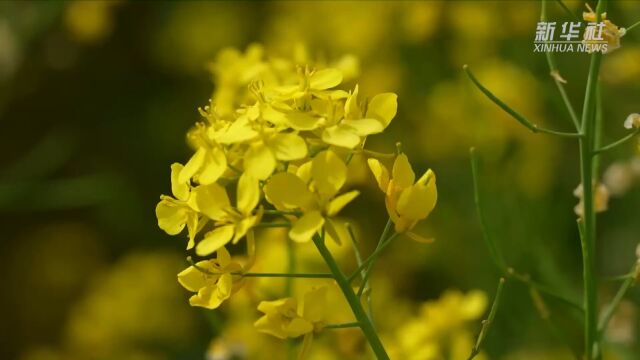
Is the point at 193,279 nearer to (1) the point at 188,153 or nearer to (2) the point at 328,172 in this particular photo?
(2) the point at 328,172

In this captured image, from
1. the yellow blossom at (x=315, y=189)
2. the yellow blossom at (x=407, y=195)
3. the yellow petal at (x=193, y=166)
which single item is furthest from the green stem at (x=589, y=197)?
the yellow petal at (x=193, y=166)

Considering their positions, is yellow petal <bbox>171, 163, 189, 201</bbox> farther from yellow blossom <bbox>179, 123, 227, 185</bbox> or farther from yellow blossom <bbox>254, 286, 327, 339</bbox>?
yellow blossom <bbox>254, 286, 327, 339</bbox>

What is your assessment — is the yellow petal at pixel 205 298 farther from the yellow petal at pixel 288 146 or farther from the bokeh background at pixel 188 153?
the bokeh background at pixel 188 153

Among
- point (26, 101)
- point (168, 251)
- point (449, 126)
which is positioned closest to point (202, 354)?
point (449, 126)

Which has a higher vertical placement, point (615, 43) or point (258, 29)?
point (615, 43)

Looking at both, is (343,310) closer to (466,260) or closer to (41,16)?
(466,260)

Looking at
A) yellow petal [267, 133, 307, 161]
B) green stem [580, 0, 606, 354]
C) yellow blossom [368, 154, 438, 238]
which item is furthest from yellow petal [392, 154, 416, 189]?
green stem [580, 0, 606, 354]

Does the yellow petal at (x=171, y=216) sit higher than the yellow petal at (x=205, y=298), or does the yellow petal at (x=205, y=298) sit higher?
the yellow petal at (x=171, y=216)
